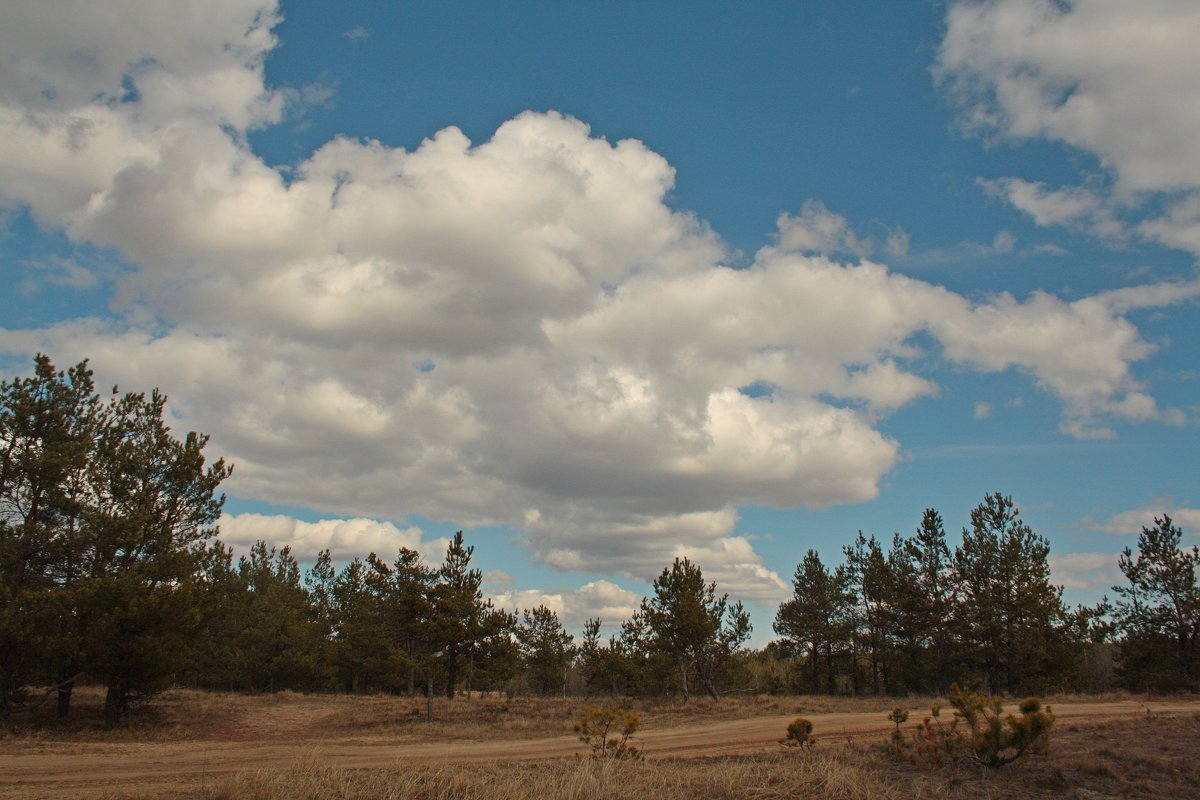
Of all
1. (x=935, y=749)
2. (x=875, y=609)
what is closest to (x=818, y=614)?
(x=875, y=609)

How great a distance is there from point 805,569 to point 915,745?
34946 mm

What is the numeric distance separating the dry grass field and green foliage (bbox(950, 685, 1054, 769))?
33 centimetres

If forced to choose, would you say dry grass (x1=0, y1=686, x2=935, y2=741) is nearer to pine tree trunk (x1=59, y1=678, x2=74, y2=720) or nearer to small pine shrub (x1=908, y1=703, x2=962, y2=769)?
pine tree trunk (x1=59, y1=678, x2=74, y2=720)

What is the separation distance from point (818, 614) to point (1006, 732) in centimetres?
3607

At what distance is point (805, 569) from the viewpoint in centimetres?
4853

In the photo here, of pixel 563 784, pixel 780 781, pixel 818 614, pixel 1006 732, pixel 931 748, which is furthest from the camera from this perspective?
pixel 818 614

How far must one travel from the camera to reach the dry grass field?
10.9 meters

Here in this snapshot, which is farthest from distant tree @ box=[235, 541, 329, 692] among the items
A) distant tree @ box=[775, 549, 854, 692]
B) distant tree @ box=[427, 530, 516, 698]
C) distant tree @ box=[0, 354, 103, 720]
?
distant tree @ box=[775, 549, 854, 692]

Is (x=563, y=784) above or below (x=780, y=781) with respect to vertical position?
above

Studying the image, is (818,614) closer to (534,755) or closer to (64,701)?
(534,755)

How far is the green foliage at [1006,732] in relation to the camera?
1258cm

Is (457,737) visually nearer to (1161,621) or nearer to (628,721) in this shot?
(628,721)

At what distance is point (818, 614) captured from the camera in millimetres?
47469

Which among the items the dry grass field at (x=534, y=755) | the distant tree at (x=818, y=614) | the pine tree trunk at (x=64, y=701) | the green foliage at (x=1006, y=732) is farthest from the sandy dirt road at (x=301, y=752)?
the distant tree at (x=818, y=614)
